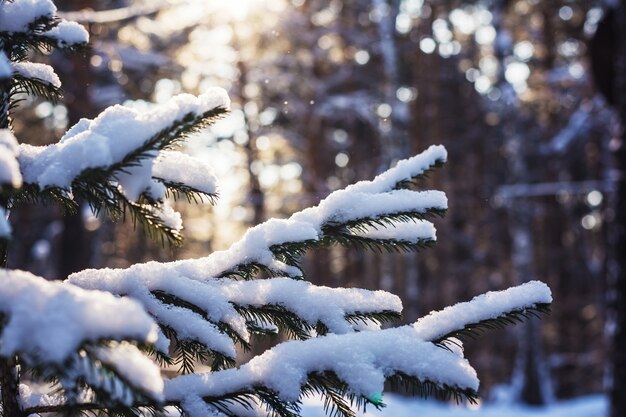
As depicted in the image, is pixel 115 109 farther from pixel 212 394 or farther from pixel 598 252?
pixel 598 252

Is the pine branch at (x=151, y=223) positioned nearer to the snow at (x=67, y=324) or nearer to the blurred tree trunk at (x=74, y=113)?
the snow at (x=67, y=324)

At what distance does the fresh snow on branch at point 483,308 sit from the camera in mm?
1342

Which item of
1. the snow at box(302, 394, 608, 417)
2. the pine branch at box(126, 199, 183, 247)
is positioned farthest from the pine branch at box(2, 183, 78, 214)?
the snow at box(302, 394, 608, 417)

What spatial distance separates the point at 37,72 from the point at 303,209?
980 mm

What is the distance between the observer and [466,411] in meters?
9.53

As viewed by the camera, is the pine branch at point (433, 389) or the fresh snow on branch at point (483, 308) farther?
the fresh snow on branch at point (483, 308)

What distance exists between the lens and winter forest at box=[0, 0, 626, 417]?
123 centimetres

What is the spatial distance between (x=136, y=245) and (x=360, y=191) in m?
14.9

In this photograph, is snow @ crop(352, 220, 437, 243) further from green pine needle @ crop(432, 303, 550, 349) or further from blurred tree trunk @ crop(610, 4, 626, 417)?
blurred tree trunk @ crop(610, 4, 626, 417)

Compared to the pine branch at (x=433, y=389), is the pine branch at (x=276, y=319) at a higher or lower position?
lower

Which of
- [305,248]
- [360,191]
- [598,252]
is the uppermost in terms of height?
[598,252]

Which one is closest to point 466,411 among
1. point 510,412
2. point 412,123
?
point 510,412

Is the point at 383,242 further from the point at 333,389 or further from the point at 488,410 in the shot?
the point at 488,410

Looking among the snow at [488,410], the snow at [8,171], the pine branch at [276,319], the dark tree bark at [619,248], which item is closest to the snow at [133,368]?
the snow at [8,171]
